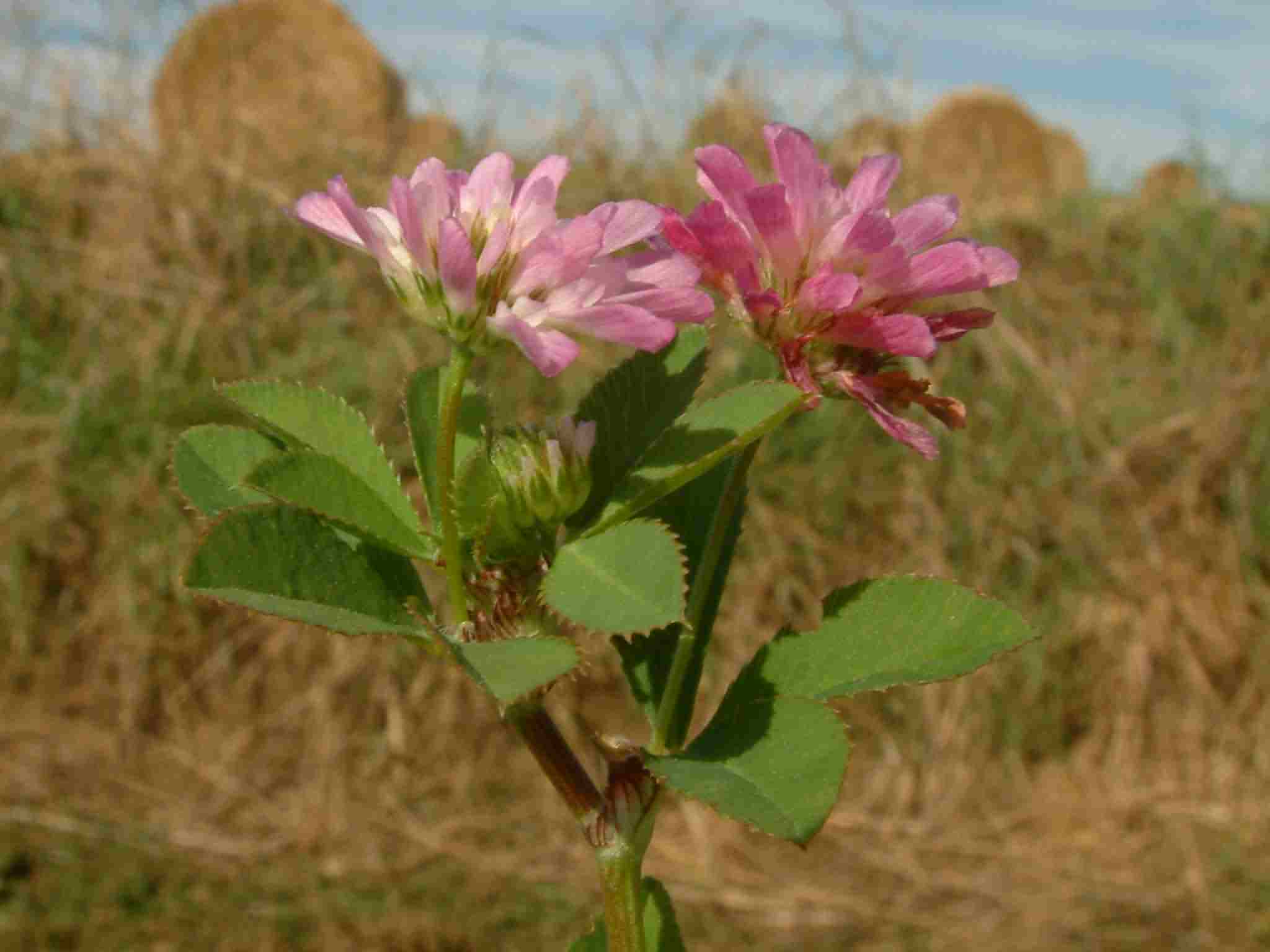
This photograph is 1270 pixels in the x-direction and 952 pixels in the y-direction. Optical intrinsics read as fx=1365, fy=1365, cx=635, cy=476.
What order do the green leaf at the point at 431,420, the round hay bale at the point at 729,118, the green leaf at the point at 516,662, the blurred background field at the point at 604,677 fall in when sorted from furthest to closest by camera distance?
the round hay bale at the point at 729,118
the blurred background field at the point at 604,677
the green leaf at the point at 431,420
the green leaf at the point at 516,662

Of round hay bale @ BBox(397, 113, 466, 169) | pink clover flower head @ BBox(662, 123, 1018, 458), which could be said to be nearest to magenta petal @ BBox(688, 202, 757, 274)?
pink clover flower head @ BBox(662, 123, 1018, 458)

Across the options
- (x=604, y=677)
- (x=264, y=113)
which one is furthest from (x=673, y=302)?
(x=264, y=113)

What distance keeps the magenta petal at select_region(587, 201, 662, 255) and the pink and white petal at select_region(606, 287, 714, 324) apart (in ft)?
0.04

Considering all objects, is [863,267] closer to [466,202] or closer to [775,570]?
→ [466,202]

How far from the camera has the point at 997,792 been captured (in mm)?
2211

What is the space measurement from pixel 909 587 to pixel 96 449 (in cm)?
212

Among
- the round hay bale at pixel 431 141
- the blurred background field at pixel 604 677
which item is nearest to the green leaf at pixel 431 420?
the blurred background field at pixel 604 677

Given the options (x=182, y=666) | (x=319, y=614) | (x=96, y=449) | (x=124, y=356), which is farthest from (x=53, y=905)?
(x=319, y=614)

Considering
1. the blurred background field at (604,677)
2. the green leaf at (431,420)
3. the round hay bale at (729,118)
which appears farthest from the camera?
the round hay bale at (729,118)

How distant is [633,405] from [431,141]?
2.45 metres

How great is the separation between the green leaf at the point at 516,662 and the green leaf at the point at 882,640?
72 mm

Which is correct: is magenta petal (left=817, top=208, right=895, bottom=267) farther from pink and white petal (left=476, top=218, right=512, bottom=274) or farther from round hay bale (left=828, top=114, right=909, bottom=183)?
round hay bale (left=828, top=114, right=909, bottom=183)

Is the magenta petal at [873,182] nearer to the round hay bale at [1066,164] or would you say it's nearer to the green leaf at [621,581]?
the green leaf at [621,581]

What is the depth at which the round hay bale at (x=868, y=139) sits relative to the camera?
2.57 m
